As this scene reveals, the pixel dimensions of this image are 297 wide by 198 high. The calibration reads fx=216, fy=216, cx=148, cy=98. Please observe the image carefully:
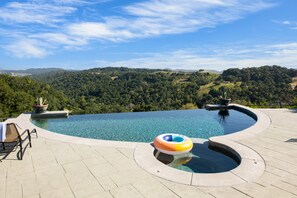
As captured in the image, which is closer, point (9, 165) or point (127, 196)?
point (127, 196)

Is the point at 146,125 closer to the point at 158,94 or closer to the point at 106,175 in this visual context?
the point at 106,175

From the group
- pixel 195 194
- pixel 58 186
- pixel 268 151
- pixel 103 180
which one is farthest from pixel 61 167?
pixel 268 151

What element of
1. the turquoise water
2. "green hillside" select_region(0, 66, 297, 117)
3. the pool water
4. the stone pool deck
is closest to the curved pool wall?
the stone pool deck

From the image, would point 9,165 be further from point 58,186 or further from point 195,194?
point 195,194

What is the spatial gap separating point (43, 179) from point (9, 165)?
1418 mm

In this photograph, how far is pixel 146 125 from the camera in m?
11.5

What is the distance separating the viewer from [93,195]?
4.02 meters

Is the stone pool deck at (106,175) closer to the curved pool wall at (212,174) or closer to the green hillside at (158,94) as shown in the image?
the curved pool wall at (212,174)

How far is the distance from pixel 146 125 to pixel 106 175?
6737mm

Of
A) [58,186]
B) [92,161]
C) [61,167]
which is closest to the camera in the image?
[58,186]

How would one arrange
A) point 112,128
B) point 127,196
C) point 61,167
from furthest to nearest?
point 112,128, point 61,167, point 127,196

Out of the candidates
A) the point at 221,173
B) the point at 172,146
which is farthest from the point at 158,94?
the point at 221,173

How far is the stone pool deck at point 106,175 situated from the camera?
4121mm

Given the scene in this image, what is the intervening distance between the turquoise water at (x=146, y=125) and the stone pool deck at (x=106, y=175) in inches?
109
